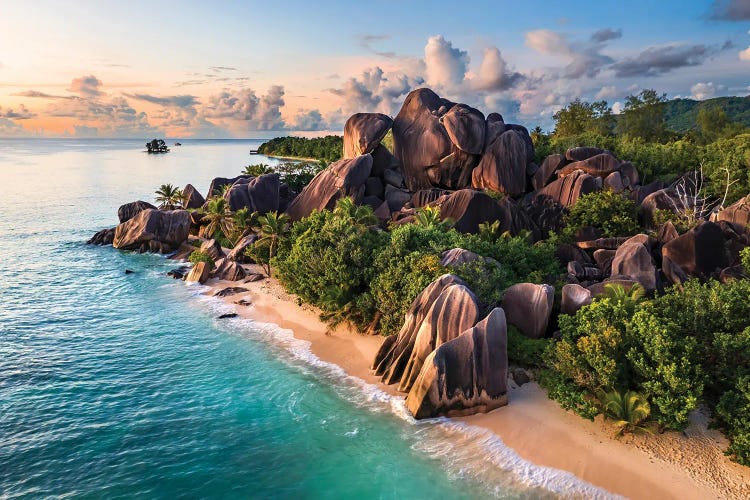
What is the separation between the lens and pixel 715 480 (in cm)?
1608

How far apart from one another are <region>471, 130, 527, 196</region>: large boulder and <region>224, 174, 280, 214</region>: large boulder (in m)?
23.2

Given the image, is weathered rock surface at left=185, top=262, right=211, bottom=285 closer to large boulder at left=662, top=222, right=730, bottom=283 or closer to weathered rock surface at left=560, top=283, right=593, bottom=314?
weathered rock surface at left=560, top=283, right=593, bottom=314

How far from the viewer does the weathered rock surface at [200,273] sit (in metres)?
41.7

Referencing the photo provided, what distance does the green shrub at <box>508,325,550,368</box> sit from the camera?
2272 cm

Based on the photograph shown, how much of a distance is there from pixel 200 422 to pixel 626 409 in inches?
687

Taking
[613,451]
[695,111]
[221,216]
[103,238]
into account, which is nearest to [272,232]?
[221,216]

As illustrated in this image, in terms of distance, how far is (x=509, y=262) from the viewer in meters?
30.9

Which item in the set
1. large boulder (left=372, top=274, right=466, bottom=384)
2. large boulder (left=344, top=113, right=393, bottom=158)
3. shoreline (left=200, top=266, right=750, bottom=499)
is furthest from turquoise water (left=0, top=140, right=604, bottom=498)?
large boulder (left=344, top=113, right=393, bottom=158)

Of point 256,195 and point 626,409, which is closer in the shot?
point 626,409

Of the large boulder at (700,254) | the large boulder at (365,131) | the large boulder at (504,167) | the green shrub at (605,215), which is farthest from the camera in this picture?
the large boulder at (365,131)

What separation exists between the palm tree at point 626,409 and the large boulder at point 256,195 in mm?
41492

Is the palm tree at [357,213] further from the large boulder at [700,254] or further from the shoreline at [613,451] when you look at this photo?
the large boulder at [700,254]

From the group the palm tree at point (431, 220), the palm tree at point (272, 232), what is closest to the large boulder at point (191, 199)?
the palm tree at point (272, 232)

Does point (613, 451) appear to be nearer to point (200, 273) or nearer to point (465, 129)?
point (200, 273)
